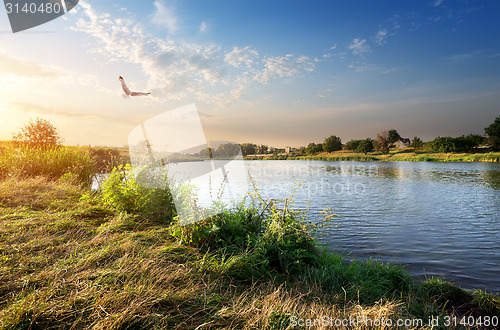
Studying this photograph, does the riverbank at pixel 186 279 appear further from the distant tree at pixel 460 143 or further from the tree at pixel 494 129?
the distant tree at pixel 460 143

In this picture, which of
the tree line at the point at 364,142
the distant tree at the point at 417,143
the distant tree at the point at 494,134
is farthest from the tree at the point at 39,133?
the distant tree at the point at 417,143

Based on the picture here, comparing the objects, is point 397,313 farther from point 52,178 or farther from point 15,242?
point 52,178

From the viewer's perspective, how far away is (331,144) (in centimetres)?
12938

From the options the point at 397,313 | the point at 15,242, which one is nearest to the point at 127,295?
the point at 15,242

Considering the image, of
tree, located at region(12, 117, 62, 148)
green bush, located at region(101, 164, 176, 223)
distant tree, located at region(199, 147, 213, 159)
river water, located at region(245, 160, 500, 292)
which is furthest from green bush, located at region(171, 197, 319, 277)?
tree, located at region(12, 117, 62, 148)

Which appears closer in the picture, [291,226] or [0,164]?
[291,226]

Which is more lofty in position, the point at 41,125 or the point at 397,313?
the point at 41,125

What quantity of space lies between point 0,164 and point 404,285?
1340 cm

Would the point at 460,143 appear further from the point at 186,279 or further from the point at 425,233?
the point at 186,279

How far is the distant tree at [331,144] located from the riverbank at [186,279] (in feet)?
421

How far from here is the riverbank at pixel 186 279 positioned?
101 inches

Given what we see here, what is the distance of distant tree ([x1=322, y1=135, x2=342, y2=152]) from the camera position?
128750mm

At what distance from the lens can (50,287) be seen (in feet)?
9.22

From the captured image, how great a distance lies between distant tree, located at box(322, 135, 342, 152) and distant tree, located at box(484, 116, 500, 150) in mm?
61433
